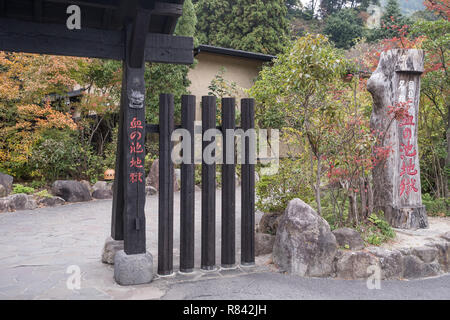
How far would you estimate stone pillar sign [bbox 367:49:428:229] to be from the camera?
6.42 m

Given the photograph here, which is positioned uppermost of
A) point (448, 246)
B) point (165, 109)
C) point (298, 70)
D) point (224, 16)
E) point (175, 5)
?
point (224, 16)

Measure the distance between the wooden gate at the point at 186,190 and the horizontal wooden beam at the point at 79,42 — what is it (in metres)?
0.58

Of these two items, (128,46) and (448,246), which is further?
(448,246)

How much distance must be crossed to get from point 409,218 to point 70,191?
9.09 meters

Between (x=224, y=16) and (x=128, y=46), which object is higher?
(x=224, y=16)

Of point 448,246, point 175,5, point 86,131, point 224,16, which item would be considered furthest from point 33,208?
point 224,16

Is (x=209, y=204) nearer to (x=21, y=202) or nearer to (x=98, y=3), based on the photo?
(x=98, y=3)

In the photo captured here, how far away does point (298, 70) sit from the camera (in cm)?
533

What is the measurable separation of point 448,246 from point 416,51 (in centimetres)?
341

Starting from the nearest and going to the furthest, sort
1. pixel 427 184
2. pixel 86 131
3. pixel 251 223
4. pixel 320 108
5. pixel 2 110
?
1. pixel 251 223
2. pixel 320 108
3. pixel 427 184
4. pixel 2 110
5. pixel 86 131

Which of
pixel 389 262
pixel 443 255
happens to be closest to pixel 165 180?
pixel 389 262

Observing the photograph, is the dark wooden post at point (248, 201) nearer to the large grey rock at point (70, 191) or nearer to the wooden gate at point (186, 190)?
the wooden gate at point (186, 190)

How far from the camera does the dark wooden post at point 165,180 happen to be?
4539 mm

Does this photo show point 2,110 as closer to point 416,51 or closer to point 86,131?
point 86,131
